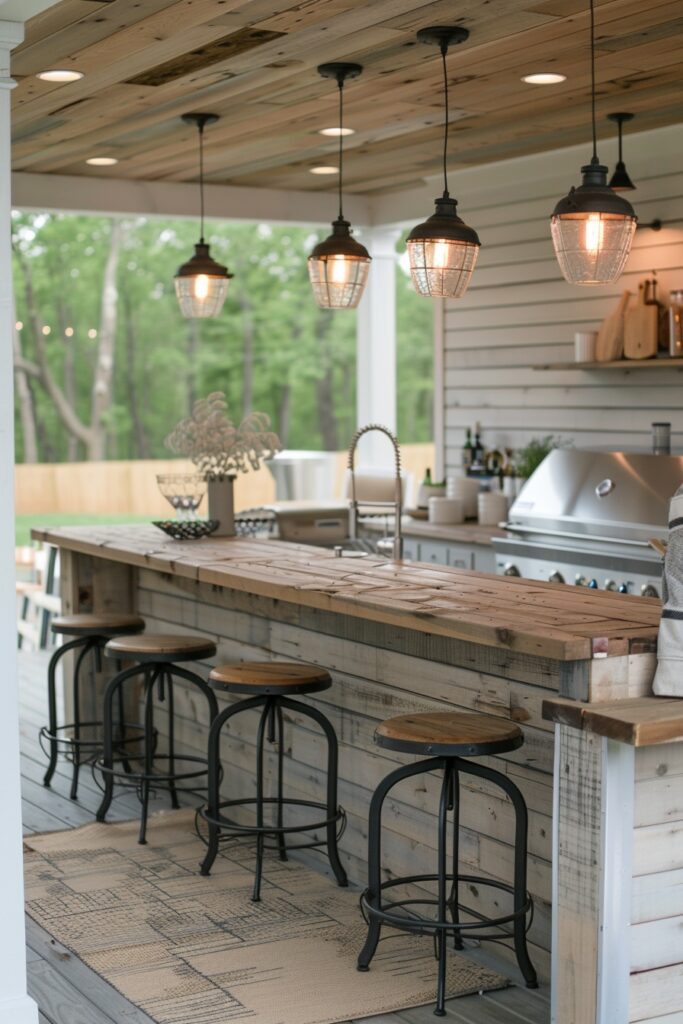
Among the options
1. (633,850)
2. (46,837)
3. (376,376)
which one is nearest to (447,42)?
(633,850)

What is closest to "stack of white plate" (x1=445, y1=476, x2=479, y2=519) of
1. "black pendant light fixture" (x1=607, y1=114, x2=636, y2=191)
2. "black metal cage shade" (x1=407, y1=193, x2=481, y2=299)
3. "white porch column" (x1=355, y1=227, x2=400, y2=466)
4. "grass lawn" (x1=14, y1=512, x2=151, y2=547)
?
"white porch column" (x1=355, y1=227, x2=400, y2=466)

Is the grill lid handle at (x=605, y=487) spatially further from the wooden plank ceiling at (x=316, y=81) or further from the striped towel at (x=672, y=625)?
the striped towel at (x=672, y=625)

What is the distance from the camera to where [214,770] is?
4.08m

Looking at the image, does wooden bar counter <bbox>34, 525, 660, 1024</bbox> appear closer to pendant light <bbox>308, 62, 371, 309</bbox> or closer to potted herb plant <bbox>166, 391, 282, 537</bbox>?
potted herb plant <bbox>166, 391, 282, 537</bbox>

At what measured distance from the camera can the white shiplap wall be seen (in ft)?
18.8

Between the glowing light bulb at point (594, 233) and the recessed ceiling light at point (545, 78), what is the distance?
117cm

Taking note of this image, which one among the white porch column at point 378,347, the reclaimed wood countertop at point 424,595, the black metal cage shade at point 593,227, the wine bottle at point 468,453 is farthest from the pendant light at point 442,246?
the white porch column at point 378,347

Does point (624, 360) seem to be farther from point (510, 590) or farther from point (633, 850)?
point (633, 850)

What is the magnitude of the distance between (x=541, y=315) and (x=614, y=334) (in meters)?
0.77

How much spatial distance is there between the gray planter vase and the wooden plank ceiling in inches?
57.7

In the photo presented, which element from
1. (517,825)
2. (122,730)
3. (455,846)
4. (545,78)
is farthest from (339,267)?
(517,825)

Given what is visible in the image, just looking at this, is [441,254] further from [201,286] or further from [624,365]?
[201,286]

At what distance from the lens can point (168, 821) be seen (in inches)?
188

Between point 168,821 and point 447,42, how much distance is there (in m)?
2.74
